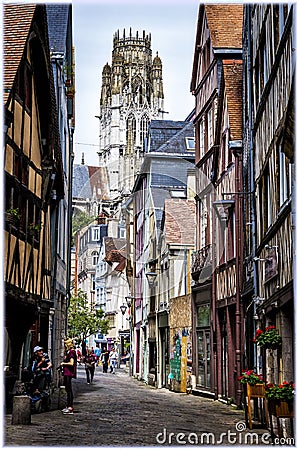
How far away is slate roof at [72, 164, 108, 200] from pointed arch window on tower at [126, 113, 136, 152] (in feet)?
23.6

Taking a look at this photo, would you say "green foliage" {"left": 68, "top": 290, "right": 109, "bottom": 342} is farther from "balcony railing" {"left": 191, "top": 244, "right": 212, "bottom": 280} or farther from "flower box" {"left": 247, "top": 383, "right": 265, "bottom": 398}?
"flower box" {"left": 247, "top": 383, "right": 265, "bottom": 398}

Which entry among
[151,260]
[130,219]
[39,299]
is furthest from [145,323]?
[39,299]

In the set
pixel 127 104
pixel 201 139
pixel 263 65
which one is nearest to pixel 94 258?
pixel 201 139

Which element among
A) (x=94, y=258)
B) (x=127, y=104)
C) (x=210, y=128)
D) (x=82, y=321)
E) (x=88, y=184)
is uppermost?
(x=127, y=104)

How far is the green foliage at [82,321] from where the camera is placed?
55594 mm

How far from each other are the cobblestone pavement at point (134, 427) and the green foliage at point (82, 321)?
1554 inches

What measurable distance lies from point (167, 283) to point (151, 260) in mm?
2994

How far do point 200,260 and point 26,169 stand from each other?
824 centimetres

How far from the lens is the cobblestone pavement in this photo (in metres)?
9.20

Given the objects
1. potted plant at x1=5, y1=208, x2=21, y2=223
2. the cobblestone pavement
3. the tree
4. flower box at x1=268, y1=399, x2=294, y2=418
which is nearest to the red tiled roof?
potted plant at x1=5, y1=208, x2=21, y2=223

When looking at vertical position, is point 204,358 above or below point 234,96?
below

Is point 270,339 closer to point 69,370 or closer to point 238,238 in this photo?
point 69,370

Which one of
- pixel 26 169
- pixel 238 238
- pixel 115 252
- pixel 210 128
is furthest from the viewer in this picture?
pixel 115 252

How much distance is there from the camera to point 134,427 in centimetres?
1095
